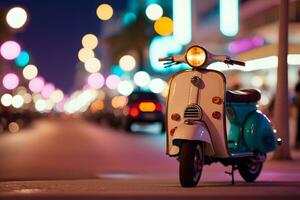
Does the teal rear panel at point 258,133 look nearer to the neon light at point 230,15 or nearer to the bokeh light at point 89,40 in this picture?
the neon light at point 230,15

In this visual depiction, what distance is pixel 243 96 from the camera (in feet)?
38.3

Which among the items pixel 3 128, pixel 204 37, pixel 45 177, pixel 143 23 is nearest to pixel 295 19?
pixel 3 128

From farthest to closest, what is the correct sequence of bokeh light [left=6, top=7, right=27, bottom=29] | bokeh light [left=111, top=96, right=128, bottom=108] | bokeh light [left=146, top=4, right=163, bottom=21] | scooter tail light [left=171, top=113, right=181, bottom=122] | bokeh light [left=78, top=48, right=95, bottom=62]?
bokeh light [left=78, top=48, right=95, bottom=62] < bokeh light [left=146, top=4, right=163, bottom=21] < bokeh light [left=111, top=96, right=128, bottom=108] < bokeh light [left=6, top=7, right=27, bottom=29] < scooter tail light [left=171, top=113, right=181, bottom=122]

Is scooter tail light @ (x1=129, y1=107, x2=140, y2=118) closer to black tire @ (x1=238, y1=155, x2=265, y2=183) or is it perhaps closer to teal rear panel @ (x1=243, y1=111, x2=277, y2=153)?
black tire @ (x1=238, y1=155, x2=265, y2=183)

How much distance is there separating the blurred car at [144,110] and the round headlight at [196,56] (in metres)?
21.9

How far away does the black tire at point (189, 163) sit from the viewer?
1041cm

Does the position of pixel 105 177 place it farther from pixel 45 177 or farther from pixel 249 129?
pixel 249 129

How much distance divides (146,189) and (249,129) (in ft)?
6.24

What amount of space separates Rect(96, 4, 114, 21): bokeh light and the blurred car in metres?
20.6

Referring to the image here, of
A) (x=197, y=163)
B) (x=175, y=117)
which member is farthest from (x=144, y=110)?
(x=197, y=163)

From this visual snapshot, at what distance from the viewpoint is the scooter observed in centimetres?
1055

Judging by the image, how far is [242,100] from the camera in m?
11.7

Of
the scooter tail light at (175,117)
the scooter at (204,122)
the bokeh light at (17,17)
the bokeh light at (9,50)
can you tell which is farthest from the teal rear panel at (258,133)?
the bokeh light at (9,50)

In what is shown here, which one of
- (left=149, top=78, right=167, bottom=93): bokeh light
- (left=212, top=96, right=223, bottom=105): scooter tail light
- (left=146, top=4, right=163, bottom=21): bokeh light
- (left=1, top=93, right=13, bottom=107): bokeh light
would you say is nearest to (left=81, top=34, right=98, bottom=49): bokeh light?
(left=149, top=78, right=167, bottom=93): bokeh light
